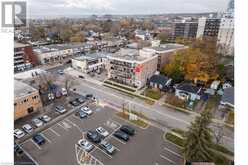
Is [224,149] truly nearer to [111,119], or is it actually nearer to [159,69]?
[111,119]

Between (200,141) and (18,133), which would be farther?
(18,133)

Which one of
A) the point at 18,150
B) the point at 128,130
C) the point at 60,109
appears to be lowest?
the point at 18,150

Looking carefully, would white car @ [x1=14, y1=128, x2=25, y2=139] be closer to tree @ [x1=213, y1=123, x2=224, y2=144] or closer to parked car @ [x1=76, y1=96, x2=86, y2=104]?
parked car @ [x1=76, y1=96, x2=86, y2=104]

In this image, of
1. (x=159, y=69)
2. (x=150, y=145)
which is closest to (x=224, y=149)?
(x=150, y=145)

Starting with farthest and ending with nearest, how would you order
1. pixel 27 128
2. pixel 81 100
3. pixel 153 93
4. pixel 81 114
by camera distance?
pixel 153 93 → pixel 81 100 → pixel 81 114 → pixel 27 128

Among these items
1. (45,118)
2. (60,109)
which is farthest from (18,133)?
(60,109)

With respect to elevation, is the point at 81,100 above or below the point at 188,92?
below

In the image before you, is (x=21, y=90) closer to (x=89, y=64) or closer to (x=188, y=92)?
(x=89, y=64)

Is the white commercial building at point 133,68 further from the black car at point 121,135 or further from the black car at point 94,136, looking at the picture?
the black car at point 94,136
